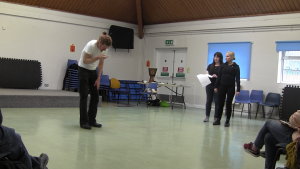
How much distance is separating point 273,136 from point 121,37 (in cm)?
889

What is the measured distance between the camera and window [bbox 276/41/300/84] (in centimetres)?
820

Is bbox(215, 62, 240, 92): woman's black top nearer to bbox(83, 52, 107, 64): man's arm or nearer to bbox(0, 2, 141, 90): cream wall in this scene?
bbox(83, 52, 107, 64): man's arm

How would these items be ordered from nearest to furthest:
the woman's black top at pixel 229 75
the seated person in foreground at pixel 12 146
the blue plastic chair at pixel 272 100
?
the seated person in foreground at pixel 12 146 → the woman's black top at pixel 229 75 → the blue plastic chair at pixel 272 100

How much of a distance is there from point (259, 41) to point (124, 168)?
283 inches

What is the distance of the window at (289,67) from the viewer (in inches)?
325

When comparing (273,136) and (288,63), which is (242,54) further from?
(273,136)

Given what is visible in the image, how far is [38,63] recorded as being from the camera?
909 cm

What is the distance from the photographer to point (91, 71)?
449 centimetres

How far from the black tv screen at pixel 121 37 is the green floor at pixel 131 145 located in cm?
582

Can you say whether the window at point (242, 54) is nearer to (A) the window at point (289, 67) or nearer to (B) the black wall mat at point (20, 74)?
(A) the window at point (289, 67)

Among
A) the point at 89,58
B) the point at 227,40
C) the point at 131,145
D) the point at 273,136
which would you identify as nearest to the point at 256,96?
the point at 227,40

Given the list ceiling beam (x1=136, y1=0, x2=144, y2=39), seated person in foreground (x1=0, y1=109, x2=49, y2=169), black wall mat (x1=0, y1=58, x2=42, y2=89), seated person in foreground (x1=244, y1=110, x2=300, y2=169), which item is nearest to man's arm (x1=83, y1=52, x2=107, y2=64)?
seated person in foreground (x1=244, y1=110, x2=300, y2=169)

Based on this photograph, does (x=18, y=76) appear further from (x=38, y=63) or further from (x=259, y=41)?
(x=259, y=41)

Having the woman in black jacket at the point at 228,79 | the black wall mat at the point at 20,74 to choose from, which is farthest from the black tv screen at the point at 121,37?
the woman in black jacket at the point at 228,79
